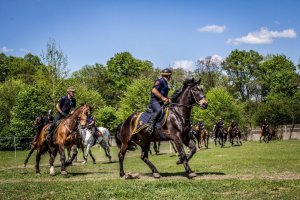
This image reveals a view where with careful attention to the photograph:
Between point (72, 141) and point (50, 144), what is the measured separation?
1384 mm

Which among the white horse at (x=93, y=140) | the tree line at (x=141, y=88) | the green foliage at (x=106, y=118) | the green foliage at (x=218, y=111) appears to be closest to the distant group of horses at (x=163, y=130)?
the white horse at (x=93, y=140)

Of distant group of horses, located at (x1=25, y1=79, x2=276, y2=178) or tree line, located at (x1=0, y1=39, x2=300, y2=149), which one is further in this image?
tree line, located at (x1=0, y1=39, x2=300, y2=149)

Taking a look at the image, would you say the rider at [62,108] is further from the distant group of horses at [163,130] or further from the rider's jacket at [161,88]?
the rider's jacket at [161,88]

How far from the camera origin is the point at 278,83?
271 feet

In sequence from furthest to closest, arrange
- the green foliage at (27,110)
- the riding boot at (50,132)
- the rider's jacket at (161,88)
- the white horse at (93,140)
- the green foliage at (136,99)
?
1. the green foliage at (136,99)
2. the green foliage at (27,110)
3. the white horse at (93,140)
4. the riding boot at (50,132)
5. the rider's jacket at (161,88)

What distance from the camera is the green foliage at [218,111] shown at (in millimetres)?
74875

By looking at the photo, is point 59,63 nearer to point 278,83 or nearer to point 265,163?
point 265,163

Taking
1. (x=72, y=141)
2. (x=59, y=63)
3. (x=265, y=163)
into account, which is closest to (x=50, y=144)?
(x=72, y=141)

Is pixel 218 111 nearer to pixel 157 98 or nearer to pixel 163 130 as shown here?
pixel 157 98

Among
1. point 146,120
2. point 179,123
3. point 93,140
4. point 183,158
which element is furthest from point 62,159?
point 93,140

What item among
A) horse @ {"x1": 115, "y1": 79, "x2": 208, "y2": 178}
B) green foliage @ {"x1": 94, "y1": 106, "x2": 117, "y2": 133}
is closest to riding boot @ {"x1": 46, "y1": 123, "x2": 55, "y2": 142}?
horse @ {"x1": 115, "y1": 79, "x2": 208, "y2": 178}

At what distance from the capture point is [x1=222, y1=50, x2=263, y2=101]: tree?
285 feet

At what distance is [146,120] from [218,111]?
62780 millimetres

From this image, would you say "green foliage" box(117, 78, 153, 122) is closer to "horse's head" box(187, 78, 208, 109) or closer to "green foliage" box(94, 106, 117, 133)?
"green foliage" box(94, 106, 117, 133)
